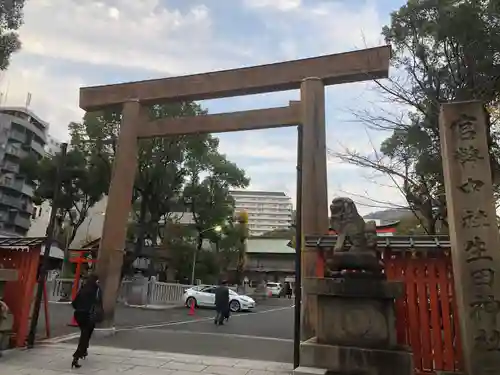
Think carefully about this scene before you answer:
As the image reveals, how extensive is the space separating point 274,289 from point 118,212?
136 feet

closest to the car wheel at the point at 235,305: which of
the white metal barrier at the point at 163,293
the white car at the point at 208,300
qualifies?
the white car at the point at 208,300

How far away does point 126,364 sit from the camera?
7.11 m

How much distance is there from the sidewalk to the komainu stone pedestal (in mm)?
1444

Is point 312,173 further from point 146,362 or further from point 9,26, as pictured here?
point 9,26

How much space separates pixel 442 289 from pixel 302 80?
20.1 feet

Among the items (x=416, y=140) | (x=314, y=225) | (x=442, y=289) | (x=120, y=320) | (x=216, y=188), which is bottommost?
(x=120, y=320)

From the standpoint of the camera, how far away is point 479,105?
267 inches

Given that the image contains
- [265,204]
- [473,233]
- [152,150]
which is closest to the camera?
[473,233]

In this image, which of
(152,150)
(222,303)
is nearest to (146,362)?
(222,303)

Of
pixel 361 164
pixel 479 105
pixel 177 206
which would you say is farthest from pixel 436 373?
pixel 177 206

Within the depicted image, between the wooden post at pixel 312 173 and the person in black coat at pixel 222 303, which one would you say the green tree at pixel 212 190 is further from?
the wooden post at pixel 312 173

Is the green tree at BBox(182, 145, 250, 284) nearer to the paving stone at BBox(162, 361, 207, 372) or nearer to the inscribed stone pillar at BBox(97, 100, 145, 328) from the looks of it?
the inscribed stone pillar at BBox(97, 100, 145, 328)

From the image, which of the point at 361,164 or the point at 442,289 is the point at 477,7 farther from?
the point at 442,289

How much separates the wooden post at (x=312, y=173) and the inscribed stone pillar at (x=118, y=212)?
192 inches
